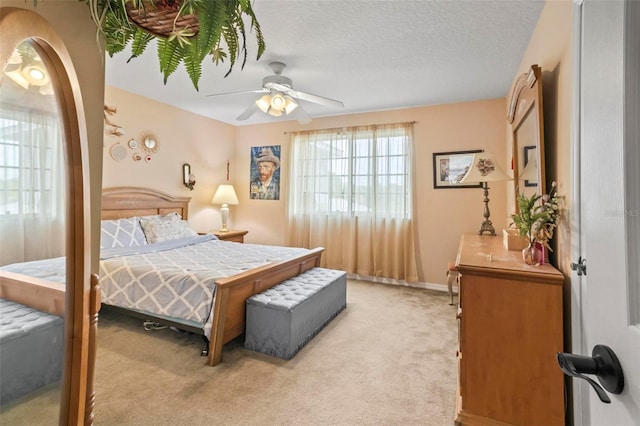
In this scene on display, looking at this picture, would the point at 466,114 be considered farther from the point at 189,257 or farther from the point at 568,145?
the point at 189,257

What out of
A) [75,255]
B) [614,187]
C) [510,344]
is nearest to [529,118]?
[510,344]

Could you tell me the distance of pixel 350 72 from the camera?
3.04 m

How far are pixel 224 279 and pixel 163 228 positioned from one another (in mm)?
1922

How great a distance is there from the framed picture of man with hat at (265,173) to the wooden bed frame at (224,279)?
1.36 meters

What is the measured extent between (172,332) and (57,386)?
6.83 feet

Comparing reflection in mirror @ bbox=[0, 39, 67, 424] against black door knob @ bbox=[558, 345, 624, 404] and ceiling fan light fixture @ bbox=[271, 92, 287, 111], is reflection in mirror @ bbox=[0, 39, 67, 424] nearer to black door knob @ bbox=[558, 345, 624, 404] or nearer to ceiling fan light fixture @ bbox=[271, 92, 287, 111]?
black door knob @ bbox=[558, 345, 624, 404]

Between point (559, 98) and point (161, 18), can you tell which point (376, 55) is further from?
point (161, 18)

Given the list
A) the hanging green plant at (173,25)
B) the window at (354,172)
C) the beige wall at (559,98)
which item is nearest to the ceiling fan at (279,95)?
the beige wall at (559,98)

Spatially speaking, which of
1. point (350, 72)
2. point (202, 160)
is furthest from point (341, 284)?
point (202, 160)

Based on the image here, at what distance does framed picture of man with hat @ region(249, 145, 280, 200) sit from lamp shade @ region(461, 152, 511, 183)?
326 centimetres

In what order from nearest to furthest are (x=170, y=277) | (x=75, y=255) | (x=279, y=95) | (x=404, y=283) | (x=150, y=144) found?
(x=75, y=255) → (x=170, y=277) → (x=279, y=95) → (x=150, y=144) → (x=404, y=283)

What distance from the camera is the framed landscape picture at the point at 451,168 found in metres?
3.90

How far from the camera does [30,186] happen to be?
671 mm

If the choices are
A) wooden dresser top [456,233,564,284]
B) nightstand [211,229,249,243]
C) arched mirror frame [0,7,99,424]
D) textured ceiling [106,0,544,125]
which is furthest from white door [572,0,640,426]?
nightstand [211,229,249,243]
